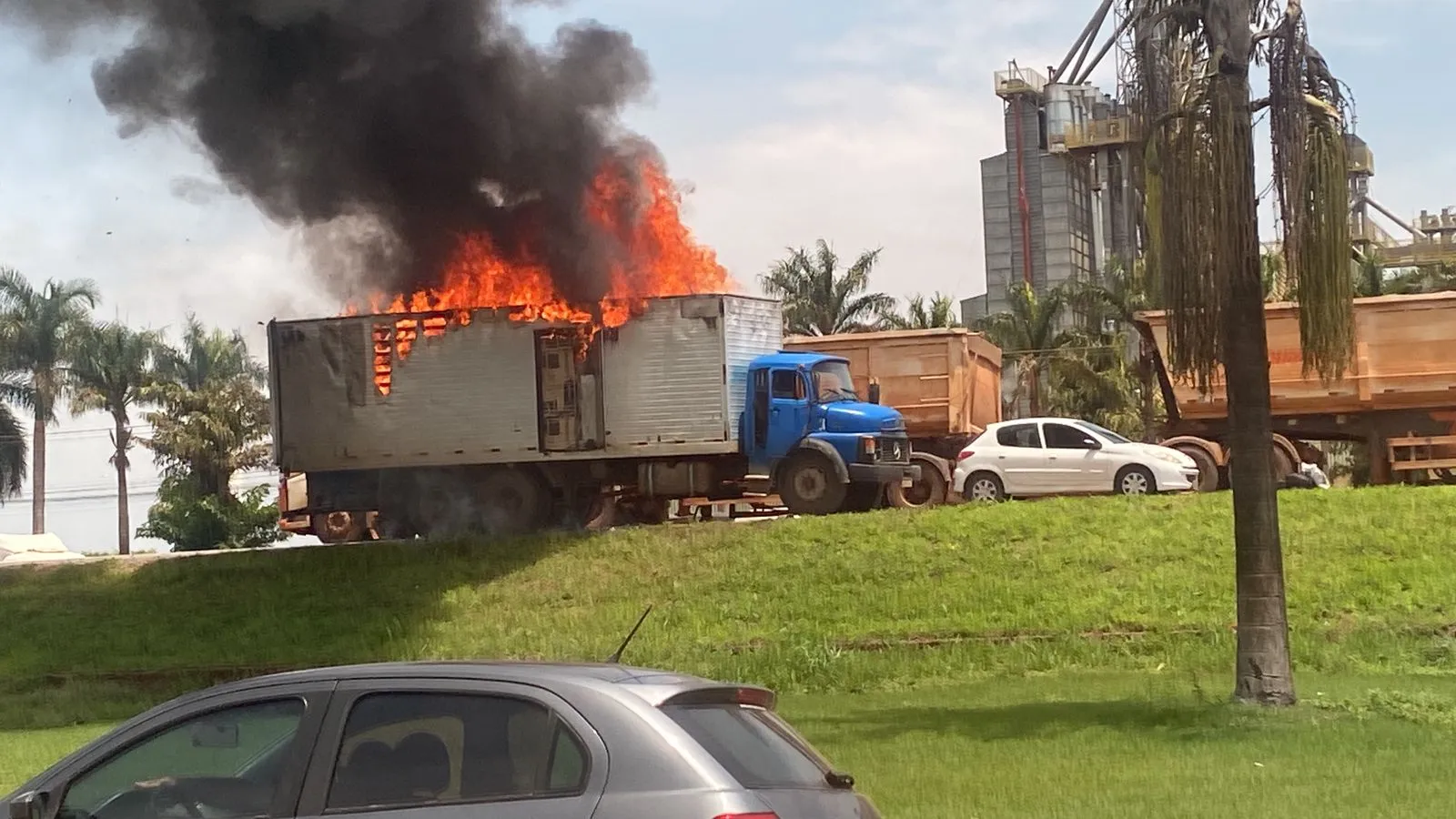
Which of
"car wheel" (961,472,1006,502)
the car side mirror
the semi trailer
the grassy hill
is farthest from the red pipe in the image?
the car side mirror

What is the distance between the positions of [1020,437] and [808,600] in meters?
7.34

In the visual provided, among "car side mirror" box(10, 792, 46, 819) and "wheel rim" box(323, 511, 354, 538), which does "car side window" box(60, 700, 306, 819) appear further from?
"wheel rim" box(323, 511, 354, 538)

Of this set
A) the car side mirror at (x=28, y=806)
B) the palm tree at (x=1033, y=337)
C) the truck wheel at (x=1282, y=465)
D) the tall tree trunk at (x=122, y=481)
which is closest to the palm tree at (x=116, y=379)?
the tall tree trunk at (x=122, y=481)

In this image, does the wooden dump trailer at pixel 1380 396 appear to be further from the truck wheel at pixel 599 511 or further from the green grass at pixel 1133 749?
the green grass at pixel 1133 749

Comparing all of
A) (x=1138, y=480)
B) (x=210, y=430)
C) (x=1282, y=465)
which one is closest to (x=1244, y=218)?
(x=1138, y=480)

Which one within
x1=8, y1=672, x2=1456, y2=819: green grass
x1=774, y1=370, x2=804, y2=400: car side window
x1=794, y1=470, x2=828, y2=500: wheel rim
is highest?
x1=774, y1=370, x2=804, y2=400: car side window

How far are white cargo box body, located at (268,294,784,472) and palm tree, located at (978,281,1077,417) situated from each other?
2273 centimetres

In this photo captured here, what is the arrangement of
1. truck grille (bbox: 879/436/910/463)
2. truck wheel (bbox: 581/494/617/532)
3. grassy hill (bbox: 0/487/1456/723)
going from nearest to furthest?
grassy hill (bbox: 0/487/1456/723) → truck grille (bbox: 879/436/910/463) → truck wheel (bbox: 581/494/617/532)

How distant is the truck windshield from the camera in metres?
26.0

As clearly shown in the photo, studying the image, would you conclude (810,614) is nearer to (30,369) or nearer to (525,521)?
(525,521)

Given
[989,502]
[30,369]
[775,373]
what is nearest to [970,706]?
[989,502]

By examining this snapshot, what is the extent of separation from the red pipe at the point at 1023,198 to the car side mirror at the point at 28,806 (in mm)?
68000

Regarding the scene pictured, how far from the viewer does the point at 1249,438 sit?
1359 centimetres

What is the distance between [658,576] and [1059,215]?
5296cm
